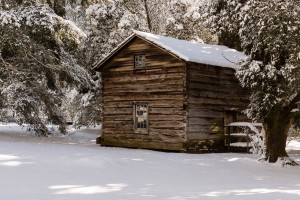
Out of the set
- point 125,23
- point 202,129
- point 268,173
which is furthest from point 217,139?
point 125,23

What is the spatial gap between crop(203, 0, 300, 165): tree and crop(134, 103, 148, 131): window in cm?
692

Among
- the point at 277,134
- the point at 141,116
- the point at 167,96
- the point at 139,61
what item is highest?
the point at 139,61

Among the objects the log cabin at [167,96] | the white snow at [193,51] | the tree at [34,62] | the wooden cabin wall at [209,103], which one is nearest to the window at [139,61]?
the log cabin at [167,96]

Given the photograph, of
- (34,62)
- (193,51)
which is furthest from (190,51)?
(34,62)

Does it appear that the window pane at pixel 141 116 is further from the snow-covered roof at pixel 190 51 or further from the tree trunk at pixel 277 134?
the tree trunk at pixel 277 134

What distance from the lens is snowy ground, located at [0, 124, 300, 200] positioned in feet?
32.9

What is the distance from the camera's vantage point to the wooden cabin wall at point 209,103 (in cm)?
2080

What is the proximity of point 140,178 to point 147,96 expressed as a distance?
9657 mm

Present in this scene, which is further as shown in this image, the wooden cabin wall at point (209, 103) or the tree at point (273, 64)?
the wooden cabin wall at point (209, 103)

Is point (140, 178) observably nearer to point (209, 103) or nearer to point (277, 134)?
point (277, 134)

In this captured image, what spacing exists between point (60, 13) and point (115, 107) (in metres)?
7.68

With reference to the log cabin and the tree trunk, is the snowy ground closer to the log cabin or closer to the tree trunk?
the tree trunk

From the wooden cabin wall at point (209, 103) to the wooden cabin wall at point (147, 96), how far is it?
1.62 ft

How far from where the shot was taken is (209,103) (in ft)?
71.1
